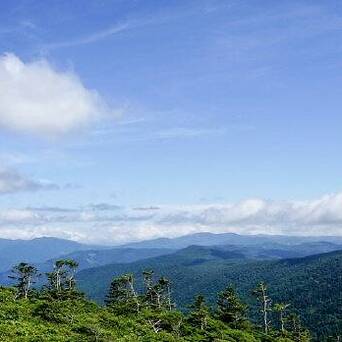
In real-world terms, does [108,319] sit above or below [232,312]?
above

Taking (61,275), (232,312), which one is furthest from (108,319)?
(61,275)

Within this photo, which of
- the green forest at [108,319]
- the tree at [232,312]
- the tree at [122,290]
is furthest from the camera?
the tree at [122,290]

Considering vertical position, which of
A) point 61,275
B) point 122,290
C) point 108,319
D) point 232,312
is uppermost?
point 61,275

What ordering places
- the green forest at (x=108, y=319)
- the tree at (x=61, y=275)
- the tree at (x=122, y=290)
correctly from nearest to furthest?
the green forest at (x=108, y=319), the tree at (x=61, y=275), the tree at (x=122, y=290)

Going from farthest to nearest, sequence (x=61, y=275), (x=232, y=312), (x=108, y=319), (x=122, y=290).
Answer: (x=61, y=275)
(x=122, y=290)
(x=232, y=312)
(x=108, y=319)

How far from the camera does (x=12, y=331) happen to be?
2302 inches

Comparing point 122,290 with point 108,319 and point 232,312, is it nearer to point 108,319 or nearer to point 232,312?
point 232,312

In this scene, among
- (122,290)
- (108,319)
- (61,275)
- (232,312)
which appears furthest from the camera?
(61,275)

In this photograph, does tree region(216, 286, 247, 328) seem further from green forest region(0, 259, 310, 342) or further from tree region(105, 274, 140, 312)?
tree region(105, 274, 140, 312)

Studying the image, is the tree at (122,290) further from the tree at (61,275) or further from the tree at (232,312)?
the tree at (232,312)

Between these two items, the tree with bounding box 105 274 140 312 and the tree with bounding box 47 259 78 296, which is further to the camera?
the tree with bounding box 105 274 140 312

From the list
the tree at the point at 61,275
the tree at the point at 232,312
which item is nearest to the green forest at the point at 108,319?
the tree at the point at 232,312

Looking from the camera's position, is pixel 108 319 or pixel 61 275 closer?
pixel 108 319

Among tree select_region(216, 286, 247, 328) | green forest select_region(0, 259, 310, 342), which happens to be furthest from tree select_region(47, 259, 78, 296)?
tree select_region(216, 286, 247, 328)
